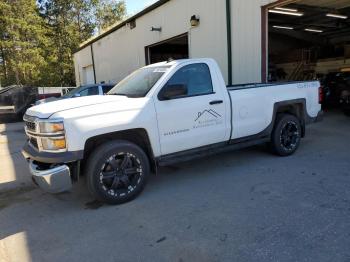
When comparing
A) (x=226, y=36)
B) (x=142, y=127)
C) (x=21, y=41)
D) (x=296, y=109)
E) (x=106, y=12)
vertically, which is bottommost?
(x=296, y=109)

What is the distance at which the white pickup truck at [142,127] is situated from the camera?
13.8ft

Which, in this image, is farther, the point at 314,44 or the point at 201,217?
the point at 314,44

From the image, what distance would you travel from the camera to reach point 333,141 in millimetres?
7820

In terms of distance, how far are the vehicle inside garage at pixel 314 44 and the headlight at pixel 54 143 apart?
10.0m

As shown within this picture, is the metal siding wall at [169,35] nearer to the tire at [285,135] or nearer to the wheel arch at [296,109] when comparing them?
the wheel arch at [296,109]

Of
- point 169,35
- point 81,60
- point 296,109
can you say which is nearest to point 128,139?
point 296,109

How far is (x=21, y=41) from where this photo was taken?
32.5m

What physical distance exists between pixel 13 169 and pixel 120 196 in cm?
360

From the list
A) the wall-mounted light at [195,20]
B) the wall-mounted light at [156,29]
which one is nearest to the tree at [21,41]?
the wall-mounted light at [156,29]

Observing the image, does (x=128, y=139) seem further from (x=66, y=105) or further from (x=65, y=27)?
(x=65, y=27)

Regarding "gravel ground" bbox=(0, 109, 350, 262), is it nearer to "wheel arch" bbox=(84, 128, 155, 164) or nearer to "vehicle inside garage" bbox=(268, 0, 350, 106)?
"wheel arch" bbox=(84, 128, 155, 164)

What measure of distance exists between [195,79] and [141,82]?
2.89ft

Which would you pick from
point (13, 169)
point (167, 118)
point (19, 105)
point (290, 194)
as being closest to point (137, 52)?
point (19, 105)

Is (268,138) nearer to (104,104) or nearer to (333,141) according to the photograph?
(333,141)
